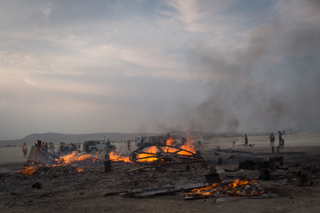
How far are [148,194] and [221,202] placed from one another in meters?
2.58

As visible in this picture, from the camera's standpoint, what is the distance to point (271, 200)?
7395 mm

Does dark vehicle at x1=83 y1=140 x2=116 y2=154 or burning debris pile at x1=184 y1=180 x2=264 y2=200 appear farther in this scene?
A: dark vehicle at x1=83 y1=140 x2=116 y2=154

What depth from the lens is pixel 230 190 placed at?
27.7ft

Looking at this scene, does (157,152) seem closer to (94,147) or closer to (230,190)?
(230,190)

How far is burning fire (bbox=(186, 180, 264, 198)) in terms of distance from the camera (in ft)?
26.6

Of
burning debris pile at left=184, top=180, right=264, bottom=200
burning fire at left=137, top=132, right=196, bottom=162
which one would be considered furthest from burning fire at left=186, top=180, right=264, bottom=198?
burning fire at left=137, top=132, right=196, bottom=162

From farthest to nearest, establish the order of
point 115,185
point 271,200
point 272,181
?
point 115,185
point 272,181
point 271,200

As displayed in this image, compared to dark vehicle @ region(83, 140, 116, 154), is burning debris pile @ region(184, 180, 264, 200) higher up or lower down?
higher up

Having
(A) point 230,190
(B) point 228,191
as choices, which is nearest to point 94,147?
(A) point 230,190

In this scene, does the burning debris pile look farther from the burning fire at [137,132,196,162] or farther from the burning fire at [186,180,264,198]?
the burning fire at [137,132,196,162]

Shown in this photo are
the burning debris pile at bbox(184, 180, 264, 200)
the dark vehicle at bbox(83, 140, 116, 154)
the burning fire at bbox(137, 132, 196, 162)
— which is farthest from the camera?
the dark vehicle at bbox(83, 140, 116, 154)

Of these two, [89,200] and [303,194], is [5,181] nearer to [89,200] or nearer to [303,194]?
[89,200]

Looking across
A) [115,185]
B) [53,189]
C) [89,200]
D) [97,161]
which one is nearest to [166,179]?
[115,185]

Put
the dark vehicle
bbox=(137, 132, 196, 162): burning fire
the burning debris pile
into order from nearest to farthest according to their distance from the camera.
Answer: the burning debris pile, bbox=(137, 132, 196, 162): burning fire, the dark vehicle
